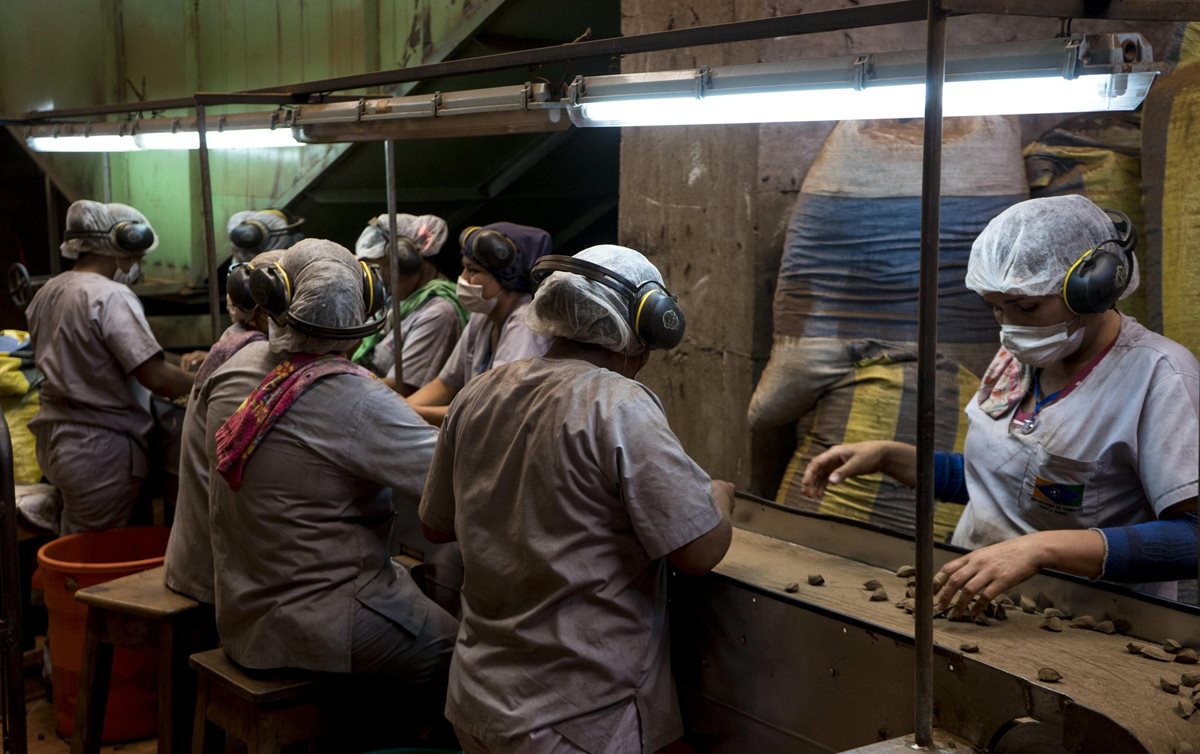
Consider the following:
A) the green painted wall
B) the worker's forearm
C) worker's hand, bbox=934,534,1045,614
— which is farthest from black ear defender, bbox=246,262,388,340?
the green painted wall

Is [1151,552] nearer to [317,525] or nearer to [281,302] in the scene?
[317,525]

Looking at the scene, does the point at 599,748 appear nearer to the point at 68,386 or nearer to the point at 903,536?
the point at 903,536

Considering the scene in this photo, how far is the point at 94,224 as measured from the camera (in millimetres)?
5316

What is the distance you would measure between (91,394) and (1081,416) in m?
4.17

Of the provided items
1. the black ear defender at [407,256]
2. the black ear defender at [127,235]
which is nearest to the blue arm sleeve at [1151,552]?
the black ear defender at [407,256]

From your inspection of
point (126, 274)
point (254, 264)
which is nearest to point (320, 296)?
point (254, 264)

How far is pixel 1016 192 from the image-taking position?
154 inches

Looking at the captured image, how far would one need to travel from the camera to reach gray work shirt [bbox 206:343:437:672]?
10.2 ft

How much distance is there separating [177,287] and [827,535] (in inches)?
242

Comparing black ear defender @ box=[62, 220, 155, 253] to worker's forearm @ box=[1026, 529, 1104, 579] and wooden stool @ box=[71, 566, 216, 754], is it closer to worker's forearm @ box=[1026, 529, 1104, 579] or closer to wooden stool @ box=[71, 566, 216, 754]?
wooden stool @ box=[71, 566, 216, 754]

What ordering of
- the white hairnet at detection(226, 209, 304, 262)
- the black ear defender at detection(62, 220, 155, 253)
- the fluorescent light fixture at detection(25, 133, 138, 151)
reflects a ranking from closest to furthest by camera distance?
the fluorescent light fixture at detection(25, 133, 138, 151)
the black ear defender at detection(62, 220, 155, 253)
the white hairnet at detection(226, 209, 304, 262)

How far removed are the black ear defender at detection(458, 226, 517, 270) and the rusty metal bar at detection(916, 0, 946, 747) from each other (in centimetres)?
260

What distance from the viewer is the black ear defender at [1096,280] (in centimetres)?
252

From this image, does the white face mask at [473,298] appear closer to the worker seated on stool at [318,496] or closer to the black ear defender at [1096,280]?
the worker seated on stool at [318,496]
